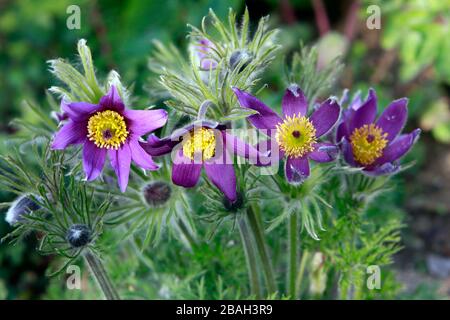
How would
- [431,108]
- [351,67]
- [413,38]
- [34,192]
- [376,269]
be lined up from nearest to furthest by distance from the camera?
[34,192]
[376,269]
[413,38]
[431,108]
[351,67]

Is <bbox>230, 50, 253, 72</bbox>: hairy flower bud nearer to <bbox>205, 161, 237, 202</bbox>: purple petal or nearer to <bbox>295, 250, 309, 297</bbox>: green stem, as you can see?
<bbox>205, 161, 237, 202</bbox>: purple petal

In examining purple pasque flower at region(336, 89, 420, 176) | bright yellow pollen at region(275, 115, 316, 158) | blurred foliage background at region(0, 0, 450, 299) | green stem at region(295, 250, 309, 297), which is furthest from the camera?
blurred foliage background at region(0, 0, 450, 299)

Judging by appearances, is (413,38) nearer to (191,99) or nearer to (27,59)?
(191,99)

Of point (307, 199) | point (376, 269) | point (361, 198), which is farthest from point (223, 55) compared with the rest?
point (376, 269)

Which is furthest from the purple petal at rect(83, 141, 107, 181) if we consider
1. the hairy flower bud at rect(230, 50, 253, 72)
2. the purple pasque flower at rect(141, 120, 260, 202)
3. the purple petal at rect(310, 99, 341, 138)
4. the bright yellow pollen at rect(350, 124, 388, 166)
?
the bright yellow pollen at rect(350, 124, 388, 166)

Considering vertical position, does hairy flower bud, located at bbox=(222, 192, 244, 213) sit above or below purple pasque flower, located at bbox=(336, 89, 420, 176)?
below

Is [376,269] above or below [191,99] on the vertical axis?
below
